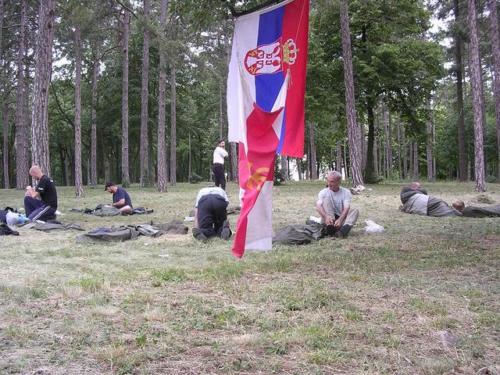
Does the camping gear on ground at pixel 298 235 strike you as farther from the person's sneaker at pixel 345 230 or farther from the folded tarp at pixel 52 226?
the folded tarp at pixel 52 226

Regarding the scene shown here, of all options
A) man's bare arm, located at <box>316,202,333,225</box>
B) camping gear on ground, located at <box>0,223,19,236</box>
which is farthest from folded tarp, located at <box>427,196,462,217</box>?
camping gear on ground, located at <box>0,223,19,236</box>

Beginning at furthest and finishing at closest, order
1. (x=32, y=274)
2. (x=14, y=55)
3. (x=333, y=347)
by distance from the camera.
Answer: (x=14, y=55) → (x=32, y=274) → (x=333, y=347)

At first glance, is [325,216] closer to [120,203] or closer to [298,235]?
[298,235]

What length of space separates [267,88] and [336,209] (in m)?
4.34

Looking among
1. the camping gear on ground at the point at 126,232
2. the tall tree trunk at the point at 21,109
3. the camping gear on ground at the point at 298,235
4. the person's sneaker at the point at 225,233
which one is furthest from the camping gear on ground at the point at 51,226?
the tall tree trunk at the point at 21,109

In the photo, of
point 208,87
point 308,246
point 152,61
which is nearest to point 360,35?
point 152,61

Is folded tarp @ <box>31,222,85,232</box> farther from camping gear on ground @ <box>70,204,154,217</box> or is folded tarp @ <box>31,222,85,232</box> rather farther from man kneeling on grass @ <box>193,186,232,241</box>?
man kneeling on grass @ <box>193,186,232,241</box>

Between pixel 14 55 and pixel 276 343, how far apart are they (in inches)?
1189

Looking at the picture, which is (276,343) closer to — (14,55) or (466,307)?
(466,307)

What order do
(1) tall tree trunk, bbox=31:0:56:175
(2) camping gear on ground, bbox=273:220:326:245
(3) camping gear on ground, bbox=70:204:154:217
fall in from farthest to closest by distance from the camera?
(1) tall tree trunk, bbox=31:0:56:175, (3) camping gear on ground, bbox=70:204:154:217, (2) camping gear on ground, bbox=273:220:326:245

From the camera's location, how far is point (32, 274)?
571 centimetres

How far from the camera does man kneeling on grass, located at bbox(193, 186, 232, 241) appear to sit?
27.8 feet

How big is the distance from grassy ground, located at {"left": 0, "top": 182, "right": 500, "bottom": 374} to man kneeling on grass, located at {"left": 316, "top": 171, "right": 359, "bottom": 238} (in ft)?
2.74

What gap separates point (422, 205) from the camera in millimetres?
11273
